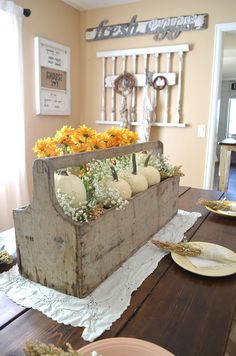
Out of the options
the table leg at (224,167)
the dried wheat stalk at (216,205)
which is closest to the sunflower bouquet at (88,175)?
the dried wheat stalk at (216,205)

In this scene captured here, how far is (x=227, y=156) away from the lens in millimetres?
2475

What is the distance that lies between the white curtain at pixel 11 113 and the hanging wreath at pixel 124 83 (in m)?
1.02

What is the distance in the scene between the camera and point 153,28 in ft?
9.35

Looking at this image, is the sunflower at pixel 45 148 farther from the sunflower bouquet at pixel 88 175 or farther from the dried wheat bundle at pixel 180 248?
the dried wheat bundle at pixel 180 248

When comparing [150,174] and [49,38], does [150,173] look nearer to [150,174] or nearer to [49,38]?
[150,174]

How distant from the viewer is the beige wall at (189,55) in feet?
8.69

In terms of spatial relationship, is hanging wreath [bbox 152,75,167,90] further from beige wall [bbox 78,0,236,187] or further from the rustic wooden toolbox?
the rustic wooden toolbox

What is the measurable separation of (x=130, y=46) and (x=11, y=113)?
1.42 metres

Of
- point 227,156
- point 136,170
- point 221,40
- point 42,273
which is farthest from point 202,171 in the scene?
point 42,273

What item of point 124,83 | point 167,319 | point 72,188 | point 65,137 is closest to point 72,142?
point 65,137

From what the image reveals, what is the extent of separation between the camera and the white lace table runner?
650 mm

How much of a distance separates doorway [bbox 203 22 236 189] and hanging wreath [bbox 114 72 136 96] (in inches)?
31.5

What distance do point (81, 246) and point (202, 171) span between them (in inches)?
92.9

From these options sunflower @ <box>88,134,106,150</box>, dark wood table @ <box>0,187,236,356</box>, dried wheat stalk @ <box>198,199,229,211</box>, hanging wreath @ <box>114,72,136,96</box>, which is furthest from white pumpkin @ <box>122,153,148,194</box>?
hanging wreath @ <box>114,72,136,96</box>
